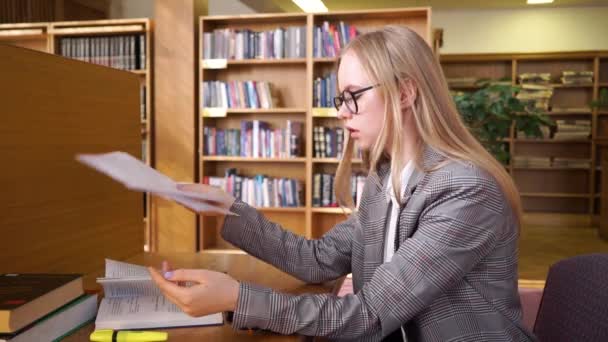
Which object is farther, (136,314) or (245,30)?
(245,30)

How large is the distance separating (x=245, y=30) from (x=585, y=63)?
4.83 metres

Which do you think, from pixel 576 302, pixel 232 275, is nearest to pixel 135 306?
pixel 232 275

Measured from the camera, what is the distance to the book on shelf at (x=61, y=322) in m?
0.75

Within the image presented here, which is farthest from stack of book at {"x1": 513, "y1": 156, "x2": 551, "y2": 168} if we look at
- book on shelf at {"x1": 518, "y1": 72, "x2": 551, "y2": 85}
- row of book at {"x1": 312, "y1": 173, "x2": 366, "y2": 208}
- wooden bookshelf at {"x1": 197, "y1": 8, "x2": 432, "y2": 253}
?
row of book at {"x1": 312, "y1": 173, "x2": 366, "y2": 208}

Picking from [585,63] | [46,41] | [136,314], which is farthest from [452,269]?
[585,63]

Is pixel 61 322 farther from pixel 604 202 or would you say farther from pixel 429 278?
pixel 604 202

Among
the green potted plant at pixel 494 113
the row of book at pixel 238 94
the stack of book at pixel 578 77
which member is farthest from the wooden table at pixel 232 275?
the stack of book at pixel 578 77

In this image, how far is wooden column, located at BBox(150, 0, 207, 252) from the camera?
4258 mm

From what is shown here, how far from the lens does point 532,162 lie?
278 inches

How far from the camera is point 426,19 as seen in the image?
159 inches

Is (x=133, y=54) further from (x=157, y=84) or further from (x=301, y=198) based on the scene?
(x=301, y=198)

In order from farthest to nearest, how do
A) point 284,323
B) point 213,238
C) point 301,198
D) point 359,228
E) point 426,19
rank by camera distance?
point 213,238 → point 301,198 → point 426,19 → point 359,228 → point 284,323

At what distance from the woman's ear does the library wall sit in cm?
643

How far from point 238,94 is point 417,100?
10.6ft
